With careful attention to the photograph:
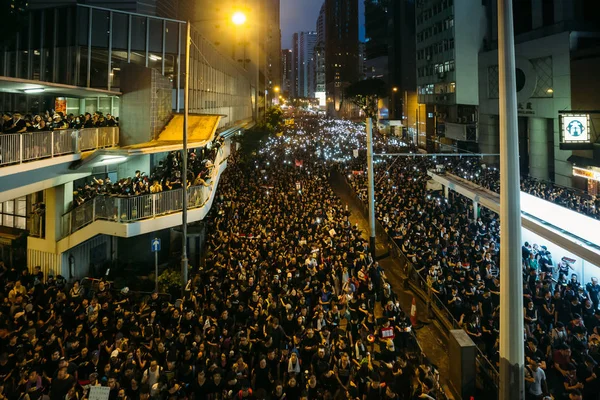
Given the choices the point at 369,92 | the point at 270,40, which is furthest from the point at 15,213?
the point at 270,40

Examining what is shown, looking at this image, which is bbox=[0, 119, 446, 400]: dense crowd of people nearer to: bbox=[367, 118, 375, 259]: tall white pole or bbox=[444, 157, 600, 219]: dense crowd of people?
Result: bbox=[367, 118, 375, 259]: tall white pole

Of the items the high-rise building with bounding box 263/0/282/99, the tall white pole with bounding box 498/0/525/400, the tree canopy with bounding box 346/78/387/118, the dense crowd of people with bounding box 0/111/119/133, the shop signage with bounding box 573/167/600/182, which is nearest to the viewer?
the tall white pole with bounding box 498/0/525/400

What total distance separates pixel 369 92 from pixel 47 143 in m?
92.1

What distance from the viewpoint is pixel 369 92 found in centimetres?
9788

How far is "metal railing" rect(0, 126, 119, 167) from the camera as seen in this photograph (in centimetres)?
1056

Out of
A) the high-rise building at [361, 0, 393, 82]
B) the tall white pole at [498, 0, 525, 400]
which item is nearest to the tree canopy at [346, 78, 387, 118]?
the high-rise building at [361, 0, 393, 82]

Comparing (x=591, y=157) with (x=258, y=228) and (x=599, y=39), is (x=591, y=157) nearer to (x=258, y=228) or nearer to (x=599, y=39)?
(x=599, y=39)

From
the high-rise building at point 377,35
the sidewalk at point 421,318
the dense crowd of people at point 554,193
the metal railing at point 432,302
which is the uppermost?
the high-rise building at point 377,35

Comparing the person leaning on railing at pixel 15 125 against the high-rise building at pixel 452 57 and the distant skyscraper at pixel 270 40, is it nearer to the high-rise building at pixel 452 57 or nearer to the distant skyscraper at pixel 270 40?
the high-rise building at pixel 452 57

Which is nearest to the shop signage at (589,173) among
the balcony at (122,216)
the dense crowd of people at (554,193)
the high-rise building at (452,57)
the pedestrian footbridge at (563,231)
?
the dense crowd of people at (554,193)

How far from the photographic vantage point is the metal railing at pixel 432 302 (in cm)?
914

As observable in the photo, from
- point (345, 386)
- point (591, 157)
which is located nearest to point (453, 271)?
point (345, 386)

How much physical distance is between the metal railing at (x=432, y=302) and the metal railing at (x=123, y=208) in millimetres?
8979

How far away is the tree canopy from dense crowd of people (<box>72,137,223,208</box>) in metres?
82.1
